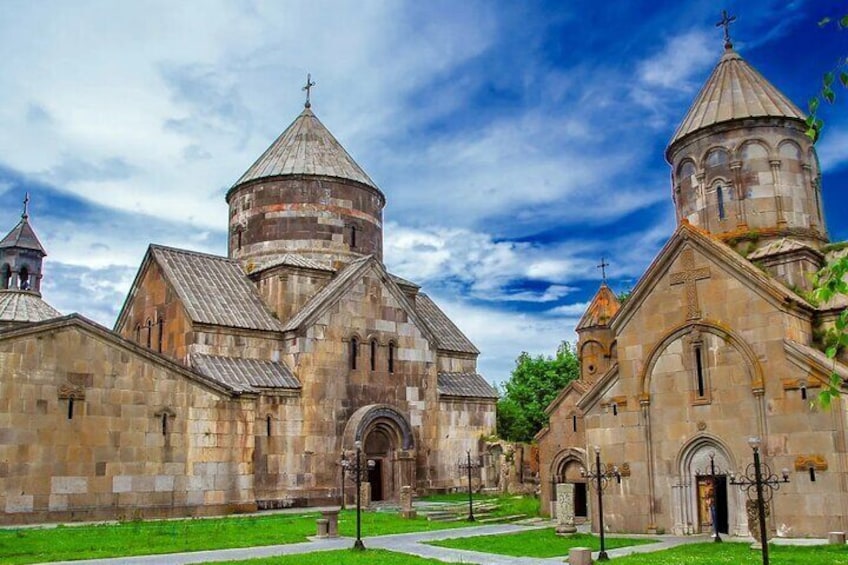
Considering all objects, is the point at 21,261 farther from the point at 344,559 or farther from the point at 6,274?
the point at 344,559

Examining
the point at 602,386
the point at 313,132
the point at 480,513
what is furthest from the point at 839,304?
the point at 313,132

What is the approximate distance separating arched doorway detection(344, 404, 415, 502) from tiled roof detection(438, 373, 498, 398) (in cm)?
254

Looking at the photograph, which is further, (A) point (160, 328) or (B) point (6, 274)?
(B) point (6, 274)

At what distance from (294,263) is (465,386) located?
6905 mm

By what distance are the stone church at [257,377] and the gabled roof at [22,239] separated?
3265 millimetres

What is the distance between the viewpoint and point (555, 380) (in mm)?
40750

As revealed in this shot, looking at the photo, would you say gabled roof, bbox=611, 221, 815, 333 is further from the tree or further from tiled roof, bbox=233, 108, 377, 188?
the tree

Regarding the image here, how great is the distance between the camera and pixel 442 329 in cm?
2753

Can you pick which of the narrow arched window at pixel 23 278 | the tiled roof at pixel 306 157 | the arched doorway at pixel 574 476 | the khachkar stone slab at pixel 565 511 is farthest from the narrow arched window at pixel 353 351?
the narrow arched window at pixel 23 278

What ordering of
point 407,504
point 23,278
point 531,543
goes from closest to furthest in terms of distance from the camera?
point 531,543 < point 407,504 < point 23,278

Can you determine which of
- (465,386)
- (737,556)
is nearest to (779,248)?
(737,556)

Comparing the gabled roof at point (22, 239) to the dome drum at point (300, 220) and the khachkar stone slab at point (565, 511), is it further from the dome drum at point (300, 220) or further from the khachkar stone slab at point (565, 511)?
the khachkar stone slab at point (565, 511)

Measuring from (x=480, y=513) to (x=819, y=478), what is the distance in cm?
848

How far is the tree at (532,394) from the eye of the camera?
40031 mm
